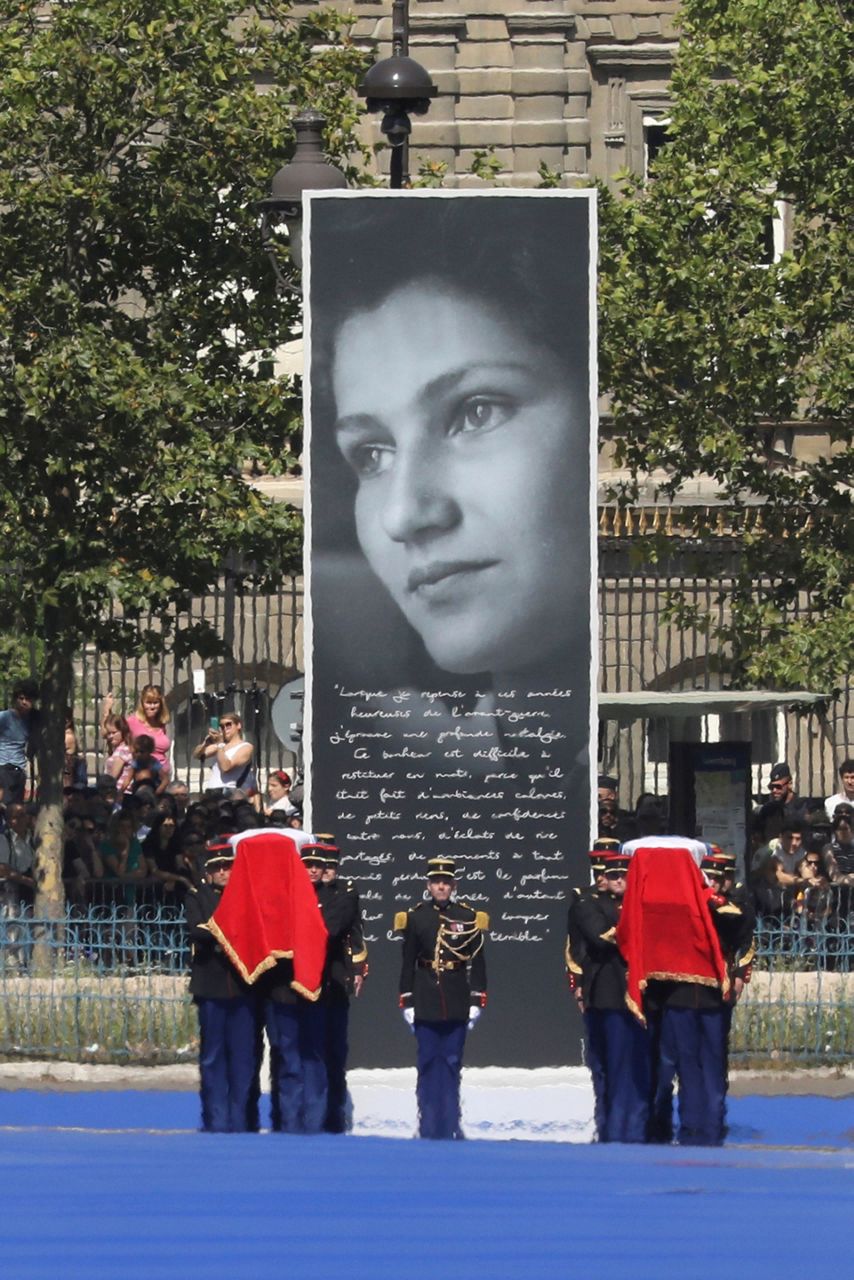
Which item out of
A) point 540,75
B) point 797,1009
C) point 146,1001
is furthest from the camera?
point 540,75

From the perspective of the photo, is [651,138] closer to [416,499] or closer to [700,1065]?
[416,499]

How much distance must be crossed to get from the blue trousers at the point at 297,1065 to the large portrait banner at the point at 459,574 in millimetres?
777

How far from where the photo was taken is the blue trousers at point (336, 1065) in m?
15.3

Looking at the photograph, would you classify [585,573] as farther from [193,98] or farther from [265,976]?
[193,98]

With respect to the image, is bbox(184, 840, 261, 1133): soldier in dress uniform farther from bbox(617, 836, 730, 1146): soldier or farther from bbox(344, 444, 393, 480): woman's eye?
bbox(344, 444, 393, 480): woman's eye

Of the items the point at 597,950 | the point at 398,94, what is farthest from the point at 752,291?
the point at 597,950

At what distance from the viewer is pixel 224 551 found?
2127 centimetres

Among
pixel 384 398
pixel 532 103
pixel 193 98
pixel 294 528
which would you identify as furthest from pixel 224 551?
pixel 532 103

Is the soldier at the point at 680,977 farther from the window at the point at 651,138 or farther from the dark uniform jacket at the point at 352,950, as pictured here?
the window at the point at 651,138

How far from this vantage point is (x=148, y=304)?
21922 mm

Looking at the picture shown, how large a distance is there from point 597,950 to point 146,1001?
3.38 meters

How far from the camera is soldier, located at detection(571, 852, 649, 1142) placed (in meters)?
15.2

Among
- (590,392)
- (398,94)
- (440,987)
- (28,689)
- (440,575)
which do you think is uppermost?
(398,94)

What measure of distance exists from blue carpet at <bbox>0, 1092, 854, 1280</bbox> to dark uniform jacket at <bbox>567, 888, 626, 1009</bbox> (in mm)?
5110
